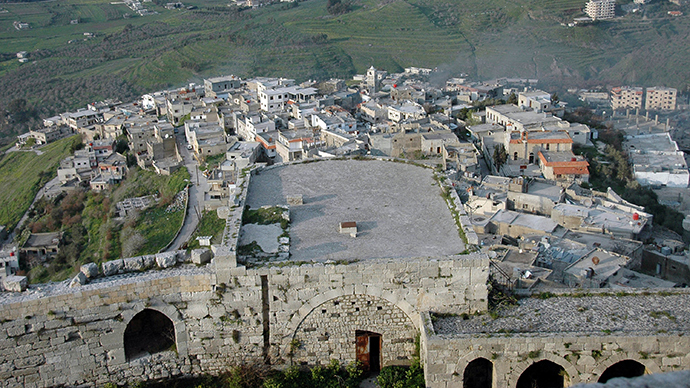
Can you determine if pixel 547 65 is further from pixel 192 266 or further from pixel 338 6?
pixel 192 266

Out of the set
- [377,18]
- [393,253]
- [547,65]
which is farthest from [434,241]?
[377,18]

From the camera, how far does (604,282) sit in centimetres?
1588

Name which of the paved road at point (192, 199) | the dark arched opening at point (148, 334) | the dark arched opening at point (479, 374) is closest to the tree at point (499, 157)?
the paved road at point (192, 199)

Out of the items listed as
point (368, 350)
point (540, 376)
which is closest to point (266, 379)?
point (368, 350)

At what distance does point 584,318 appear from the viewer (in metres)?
10.3

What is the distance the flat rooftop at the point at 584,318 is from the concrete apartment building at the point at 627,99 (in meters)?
67.7

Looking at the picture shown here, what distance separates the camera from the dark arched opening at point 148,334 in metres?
10.2

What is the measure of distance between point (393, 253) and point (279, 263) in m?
1.92

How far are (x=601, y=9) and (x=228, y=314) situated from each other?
4340 inches

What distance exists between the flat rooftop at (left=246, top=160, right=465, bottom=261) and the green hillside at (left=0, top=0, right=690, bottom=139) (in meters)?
66.8

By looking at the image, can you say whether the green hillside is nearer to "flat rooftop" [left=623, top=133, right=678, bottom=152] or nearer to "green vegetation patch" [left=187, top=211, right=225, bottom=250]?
"flat rooftop" [left=623, top=133, right=678, bottom=152]

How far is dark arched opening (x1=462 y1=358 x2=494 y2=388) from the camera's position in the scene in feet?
34.2

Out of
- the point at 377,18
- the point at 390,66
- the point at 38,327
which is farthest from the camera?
the point at 377,18

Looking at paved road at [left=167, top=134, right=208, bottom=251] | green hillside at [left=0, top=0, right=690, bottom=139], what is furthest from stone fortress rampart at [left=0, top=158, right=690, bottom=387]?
green hillside at [left=0, top=0, right=690, bottom=139]
